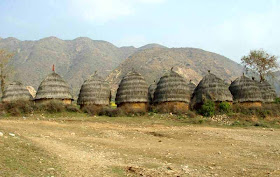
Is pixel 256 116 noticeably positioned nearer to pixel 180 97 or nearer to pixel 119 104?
pixel 180 97

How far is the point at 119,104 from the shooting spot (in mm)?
22297

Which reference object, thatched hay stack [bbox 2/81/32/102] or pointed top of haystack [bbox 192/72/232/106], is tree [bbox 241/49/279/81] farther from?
thatched hay stack [bbox 2/81/32/102]

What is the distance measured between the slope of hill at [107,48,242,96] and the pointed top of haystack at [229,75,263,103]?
1304 inches

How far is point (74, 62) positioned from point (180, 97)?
7841cm

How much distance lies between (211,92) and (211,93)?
5.3 inches

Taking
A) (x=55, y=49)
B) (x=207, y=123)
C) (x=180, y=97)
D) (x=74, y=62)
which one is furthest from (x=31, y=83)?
(x=207, y=123)

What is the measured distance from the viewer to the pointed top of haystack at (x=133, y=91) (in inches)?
850

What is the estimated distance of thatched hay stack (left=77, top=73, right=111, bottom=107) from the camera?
22.8 meters

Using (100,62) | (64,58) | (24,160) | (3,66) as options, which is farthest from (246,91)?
(64,58)

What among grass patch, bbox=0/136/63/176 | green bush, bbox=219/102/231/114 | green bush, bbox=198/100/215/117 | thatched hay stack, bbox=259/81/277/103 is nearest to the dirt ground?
grass patch, bbox=0/136/63/176

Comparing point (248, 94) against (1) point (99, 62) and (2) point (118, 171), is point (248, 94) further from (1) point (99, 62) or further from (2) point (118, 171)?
(1) point (99, 62)

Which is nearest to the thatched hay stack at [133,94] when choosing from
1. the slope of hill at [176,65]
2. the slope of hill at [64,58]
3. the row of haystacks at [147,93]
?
the row of haystacks at [147,93]

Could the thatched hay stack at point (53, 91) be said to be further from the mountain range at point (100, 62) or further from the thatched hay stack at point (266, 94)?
the mountain range at point (100, 62)

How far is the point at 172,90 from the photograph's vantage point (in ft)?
70.5
